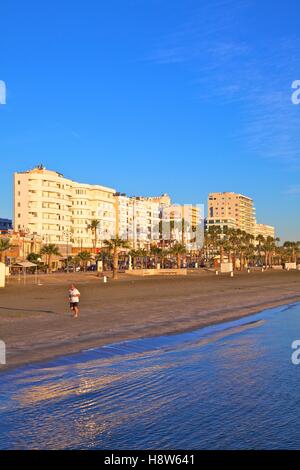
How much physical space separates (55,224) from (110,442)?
13077cm

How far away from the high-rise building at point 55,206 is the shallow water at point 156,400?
11328 centimetres

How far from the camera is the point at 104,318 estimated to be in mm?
25000

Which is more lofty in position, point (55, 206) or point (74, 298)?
point (55, 206)

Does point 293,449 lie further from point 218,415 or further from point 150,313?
point 150,313

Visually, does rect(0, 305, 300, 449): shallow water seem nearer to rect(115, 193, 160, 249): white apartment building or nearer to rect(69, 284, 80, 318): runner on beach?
rect(69, 284, 80, 318): runner on beach

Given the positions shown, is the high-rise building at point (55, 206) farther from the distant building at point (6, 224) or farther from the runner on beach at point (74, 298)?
the runner on beach at point (74, 298)

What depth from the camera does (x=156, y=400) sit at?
431 inches

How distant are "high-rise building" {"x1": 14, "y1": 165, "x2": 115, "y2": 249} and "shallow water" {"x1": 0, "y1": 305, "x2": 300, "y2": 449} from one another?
113m

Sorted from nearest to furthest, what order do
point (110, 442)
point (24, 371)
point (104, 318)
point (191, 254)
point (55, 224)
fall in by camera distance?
point (110, 442) < point (24, 371) < point (104, 318) < point (55, 224) < point (191, 254)

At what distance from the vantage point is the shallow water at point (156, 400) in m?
8.51

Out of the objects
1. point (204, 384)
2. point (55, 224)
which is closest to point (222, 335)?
point (204, 384)

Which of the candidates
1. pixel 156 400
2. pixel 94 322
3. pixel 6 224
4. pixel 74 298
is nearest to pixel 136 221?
pixel 6 224

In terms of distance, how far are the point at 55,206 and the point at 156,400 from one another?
129 meters

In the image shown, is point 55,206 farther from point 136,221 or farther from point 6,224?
point 136,221
